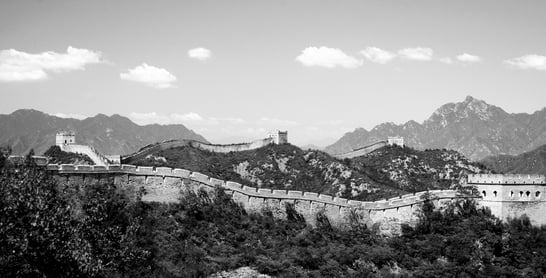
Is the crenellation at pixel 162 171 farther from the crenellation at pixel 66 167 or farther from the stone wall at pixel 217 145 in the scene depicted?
the stone wall at pixel 217 145

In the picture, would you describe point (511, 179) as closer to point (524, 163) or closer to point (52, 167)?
point (52, 167)

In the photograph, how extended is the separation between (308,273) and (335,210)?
952cm

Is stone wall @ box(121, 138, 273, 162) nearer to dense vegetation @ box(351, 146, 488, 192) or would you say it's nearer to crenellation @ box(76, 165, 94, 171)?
dense vegetation @ box(351, 146, 488, 192)

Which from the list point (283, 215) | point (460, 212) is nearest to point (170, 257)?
point (283, 215)

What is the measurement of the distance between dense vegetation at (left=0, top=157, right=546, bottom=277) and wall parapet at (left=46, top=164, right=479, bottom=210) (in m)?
0.90

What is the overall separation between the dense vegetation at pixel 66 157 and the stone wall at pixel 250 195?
42.6ft

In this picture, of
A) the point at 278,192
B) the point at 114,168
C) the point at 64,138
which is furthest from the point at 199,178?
the point at 64,138

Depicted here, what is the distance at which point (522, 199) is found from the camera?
44750 mm

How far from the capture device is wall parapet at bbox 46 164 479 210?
38.5 metres

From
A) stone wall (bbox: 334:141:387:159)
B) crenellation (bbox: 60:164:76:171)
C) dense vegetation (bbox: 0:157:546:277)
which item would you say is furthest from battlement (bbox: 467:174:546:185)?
crenellation (bbox: 60:164:76:171)

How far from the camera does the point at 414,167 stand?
65.0m

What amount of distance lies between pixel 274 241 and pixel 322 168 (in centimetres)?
2291

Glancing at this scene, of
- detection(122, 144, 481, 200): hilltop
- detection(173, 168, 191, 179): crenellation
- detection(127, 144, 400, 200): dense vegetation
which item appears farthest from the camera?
detection(122, 144, 481, 200): hilltop

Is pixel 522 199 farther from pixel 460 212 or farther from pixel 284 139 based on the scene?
pixel 284 139
